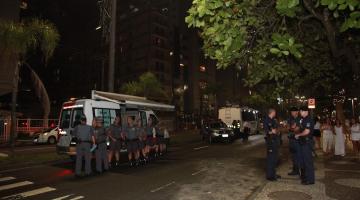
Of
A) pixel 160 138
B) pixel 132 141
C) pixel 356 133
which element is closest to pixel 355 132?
pixel 356 133

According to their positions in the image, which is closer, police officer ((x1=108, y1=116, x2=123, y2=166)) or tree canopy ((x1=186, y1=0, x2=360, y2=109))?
tree canopy ((x1=186, y1=0, x2=360, y2=109))

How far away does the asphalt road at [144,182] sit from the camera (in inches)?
333

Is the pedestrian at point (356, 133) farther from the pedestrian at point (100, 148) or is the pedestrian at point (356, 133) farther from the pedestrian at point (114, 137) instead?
the pedestrian at point (100, 148)

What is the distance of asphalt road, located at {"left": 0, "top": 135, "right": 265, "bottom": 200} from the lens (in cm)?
846

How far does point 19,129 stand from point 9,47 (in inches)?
652

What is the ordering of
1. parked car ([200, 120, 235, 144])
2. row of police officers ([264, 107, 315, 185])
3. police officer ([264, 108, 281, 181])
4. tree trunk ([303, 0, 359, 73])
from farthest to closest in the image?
parked car ([200, 120, 235, 144]) < police officer ([264, 108, 281, 181]) < row of police officers ([264, 107, 315, 185]) < tree trunk ([303, 0, 359, 73])

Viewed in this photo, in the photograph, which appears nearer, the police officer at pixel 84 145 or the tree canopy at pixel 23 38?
the police officer at pixel 84 145

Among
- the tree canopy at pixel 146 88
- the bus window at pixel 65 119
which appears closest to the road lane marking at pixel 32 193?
the bus window at pixel 65 119

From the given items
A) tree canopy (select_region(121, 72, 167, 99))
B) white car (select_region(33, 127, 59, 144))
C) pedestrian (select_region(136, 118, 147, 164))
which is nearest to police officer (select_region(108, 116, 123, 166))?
pedestrian (select_region(136, 118, 147, 164))

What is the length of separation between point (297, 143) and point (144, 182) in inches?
175

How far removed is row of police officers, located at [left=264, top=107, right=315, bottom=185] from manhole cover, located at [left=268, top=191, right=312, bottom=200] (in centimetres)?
113

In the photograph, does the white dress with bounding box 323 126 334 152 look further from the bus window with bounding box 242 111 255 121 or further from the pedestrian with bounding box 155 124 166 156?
the bus window with bounding box 242 111 255 121

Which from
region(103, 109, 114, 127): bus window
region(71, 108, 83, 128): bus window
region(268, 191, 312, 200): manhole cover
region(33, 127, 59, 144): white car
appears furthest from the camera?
region(33, 127, 59, 144): white car

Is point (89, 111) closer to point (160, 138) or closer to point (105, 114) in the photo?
point (105, 114)
